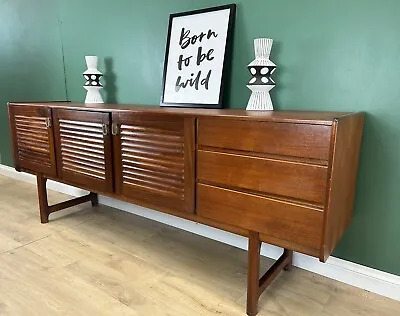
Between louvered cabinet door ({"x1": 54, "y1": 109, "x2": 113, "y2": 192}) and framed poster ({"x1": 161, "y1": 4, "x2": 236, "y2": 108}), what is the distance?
0.43 meters

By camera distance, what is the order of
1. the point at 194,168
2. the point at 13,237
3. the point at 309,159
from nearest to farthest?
the point at 309,159, the point at 194,168, the point at 13,237

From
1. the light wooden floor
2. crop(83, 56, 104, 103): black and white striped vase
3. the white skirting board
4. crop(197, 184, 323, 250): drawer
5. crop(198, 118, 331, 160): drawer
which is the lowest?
the light wooden floor

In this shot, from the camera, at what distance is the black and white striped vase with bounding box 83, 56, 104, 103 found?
7.40 ft

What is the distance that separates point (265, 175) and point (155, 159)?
565 millimetres

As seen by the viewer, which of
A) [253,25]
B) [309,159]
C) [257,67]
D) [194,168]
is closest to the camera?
[309,159]

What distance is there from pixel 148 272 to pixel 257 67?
1.16 metres

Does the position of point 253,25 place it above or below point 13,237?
above

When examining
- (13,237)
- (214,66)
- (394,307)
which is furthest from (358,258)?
(13,237)

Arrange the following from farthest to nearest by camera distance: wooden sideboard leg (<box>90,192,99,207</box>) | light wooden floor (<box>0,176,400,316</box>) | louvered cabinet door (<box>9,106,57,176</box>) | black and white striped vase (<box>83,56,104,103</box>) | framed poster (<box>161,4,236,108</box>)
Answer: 1. wooden sideboard leg (<box>90,192,99,207</box>)
2. black and white striped vase (<box>83,56,104,103</box>)
3. louvered cabinet door (<box>9,106,57,176</box>)
4. framed poster (<box>161,4,236,108</box>)
5. light wooden floor (<box>0,176,400,316</box>)

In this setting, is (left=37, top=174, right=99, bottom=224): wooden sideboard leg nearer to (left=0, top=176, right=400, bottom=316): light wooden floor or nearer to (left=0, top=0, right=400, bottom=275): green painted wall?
(left=0, top=176, right=400, bottom=316): light wooden floor

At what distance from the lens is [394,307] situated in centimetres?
147

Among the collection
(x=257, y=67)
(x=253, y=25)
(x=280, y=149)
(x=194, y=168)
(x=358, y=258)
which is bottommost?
(x=358, y=258)

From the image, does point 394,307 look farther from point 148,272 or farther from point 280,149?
point 148,272

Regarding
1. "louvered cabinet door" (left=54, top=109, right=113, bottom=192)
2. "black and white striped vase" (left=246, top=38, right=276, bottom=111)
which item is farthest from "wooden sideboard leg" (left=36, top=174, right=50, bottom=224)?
"black and white striped vase" (left=246, top=38, right=276, bottom=111)
